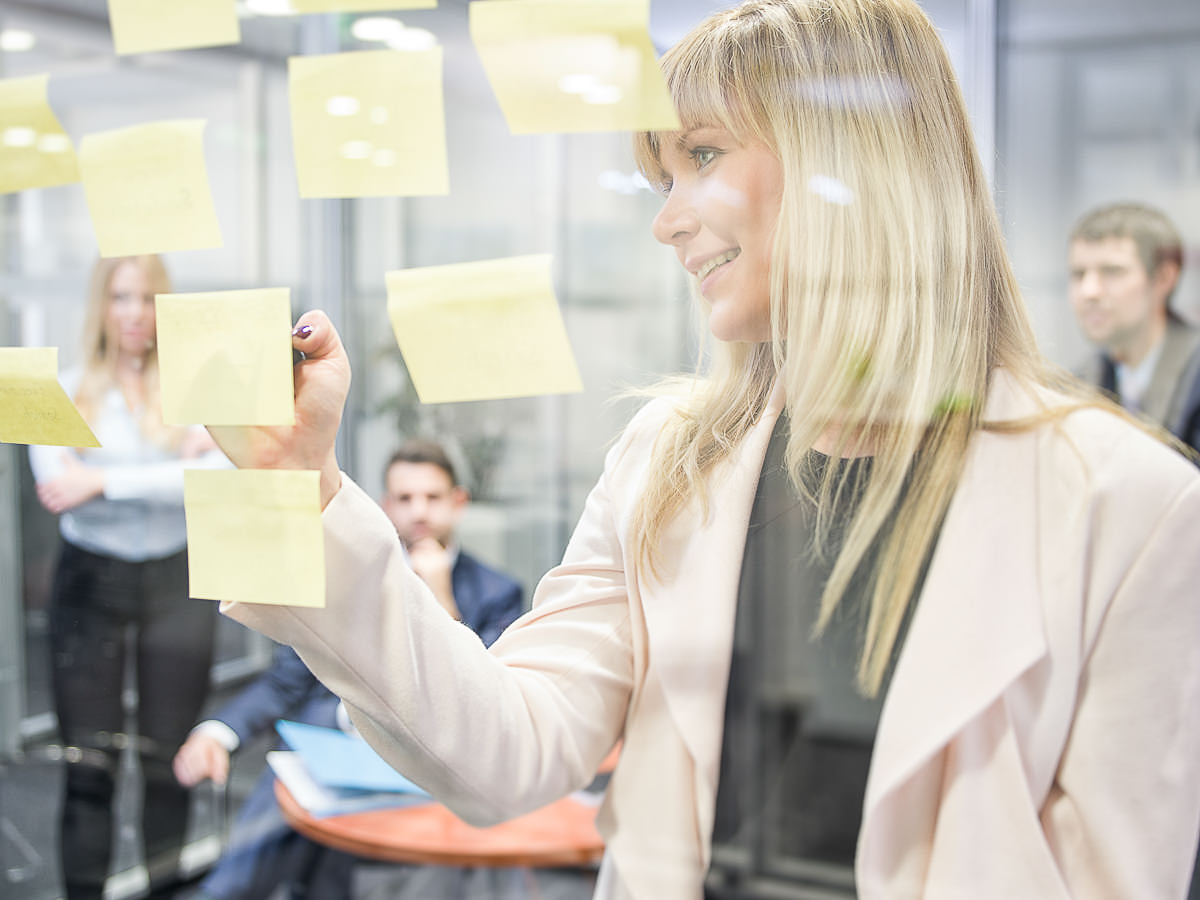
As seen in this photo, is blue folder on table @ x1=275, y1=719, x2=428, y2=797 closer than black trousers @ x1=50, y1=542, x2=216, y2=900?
Yes

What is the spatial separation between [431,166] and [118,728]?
1.50 m

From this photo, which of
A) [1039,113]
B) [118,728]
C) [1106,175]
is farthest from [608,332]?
[118,728]

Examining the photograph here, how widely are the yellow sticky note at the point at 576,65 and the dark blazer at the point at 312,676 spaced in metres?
0.29

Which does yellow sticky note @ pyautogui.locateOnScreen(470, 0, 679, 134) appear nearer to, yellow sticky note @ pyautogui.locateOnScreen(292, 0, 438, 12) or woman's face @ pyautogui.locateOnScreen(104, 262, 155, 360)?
yellow sticky note @ pyautogui.locateOnScreen(292, 0, 438, 12)

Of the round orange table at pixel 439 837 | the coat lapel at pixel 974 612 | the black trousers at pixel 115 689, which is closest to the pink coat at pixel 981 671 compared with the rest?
the coat lapel at pixel 974 612

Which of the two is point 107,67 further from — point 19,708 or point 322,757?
point 19,708

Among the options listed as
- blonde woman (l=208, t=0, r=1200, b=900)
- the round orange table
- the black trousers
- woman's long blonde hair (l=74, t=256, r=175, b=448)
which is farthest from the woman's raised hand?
the black trousers

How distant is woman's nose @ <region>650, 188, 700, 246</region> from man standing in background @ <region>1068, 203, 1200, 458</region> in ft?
0.78

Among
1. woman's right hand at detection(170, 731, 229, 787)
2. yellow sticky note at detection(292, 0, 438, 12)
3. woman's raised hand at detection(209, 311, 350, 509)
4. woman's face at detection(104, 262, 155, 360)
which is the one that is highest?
yellow sticky note at detection(292, 0, 438, 12)

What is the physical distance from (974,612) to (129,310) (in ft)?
3.15

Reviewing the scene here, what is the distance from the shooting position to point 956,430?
478 mm

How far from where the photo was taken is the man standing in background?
552 millimetres

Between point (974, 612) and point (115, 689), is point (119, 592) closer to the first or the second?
point (115, 689)

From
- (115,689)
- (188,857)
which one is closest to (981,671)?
(115,689)
